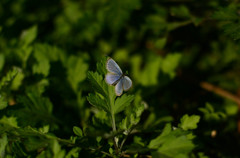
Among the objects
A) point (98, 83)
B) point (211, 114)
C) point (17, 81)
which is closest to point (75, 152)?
point (98, 83)

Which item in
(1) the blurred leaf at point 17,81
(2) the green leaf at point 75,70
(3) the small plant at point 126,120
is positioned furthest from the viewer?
(2) the green leaf at point 75,70

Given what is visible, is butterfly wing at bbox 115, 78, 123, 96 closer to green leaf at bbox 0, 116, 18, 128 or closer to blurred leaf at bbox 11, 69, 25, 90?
green leaf at bbox 0, 116, 18, 128

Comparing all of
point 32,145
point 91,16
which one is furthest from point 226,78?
point 32,145

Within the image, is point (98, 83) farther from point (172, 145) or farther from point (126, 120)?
point (172, 145)

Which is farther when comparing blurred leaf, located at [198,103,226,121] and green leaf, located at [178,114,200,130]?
blurred leaf, located at [198,103,226,121]

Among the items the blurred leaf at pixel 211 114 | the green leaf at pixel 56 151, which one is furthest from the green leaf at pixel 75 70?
the blurred leaf at pixel 211 114

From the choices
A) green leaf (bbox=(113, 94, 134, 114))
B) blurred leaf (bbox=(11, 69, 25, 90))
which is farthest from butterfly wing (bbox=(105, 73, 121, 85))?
blurred leaf (bbox=(11, 69, 25, 90))

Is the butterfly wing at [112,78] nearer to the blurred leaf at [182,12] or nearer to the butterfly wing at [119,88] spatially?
the butterfly wing at [119,88]

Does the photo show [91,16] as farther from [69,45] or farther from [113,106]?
[113,106]
